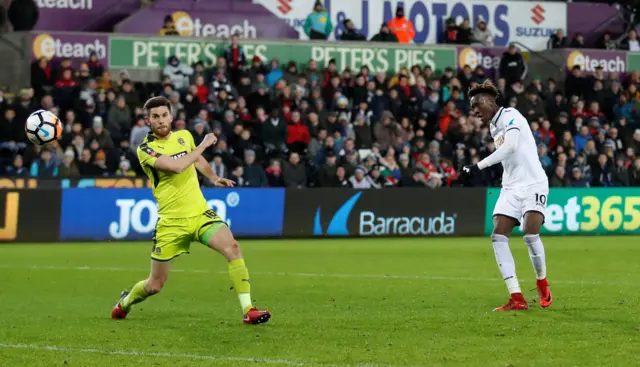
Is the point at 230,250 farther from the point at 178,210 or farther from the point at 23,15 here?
the point at 23,15

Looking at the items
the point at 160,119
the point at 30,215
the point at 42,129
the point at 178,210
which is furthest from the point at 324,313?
the point at 30,215

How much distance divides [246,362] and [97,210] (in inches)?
608

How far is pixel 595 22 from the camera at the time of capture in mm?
36344

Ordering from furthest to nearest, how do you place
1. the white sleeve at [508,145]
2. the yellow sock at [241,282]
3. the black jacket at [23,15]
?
the black jacket at [23,15] → the white sleeve at [508,145] → the yellow sock at [241,282]

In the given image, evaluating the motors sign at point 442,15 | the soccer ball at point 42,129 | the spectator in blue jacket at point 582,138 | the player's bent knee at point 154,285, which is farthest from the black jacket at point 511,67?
the player's bent knee at point 154,285

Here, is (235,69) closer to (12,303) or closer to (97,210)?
(97,210)

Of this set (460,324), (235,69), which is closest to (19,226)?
(235,69)

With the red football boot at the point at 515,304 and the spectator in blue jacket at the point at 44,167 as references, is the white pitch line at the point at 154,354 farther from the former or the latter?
the spectator in blue jacket at the point at 44,167

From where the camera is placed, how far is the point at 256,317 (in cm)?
1087

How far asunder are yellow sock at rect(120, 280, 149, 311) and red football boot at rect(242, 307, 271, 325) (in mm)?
1156

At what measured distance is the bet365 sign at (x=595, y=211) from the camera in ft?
89.9

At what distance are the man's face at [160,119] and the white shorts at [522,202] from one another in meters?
3.65

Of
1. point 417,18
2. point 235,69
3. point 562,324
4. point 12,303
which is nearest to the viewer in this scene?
point 562,324

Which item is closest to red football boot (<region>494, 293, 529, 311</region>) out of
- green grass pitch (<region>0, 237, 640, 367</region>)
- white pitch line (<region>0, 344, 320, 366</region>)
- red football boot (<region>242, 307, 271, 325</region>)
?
green grass pitch (<region>0, 237, 640, 367</region>)
